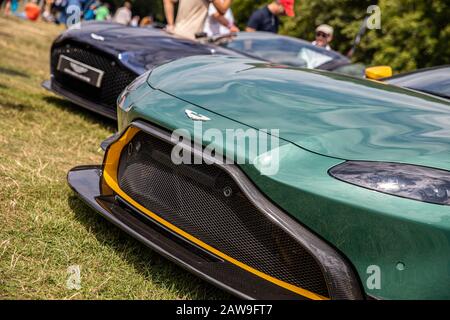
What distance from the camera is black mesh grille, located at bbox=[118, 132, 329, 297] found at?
2.18 metres

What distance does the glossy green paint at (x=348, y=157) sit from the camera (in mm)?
1982

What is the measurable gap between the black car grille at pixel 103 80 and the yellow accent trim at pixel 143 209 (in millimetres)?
1746

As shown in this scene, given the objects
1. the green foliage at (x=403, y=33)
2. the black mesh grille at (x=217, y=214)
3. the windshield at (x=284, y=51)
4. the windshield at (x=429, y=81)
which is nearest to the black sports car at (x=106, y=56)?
the windshield at (x=284, y=51)

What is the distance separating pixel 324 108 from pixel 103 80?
2.49 metres

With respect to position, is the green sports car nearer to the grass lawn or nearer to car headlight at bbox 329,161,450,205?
car headlight at bbox 329,161,450,205

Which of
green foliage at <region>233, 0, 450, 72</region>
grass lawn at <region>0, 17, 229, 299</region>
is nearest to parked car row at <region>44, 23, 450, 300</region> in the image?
grass lawn at <region>0, 17, 229, 299</region>

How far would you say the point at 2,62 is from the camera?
7.37 metres

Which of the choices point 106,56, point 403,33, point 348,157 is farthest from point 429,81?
point 403,33

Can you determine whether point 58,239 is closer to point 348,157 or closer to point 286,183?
point 286,183

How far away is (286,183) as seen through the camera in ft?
7.06

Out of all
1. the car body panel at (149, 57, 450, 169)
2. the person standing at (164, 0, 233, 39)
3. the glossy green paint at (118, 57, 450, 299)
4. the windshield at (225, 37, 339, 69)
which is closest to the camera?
the glossy green paint at (118, 57, 450, 299)
